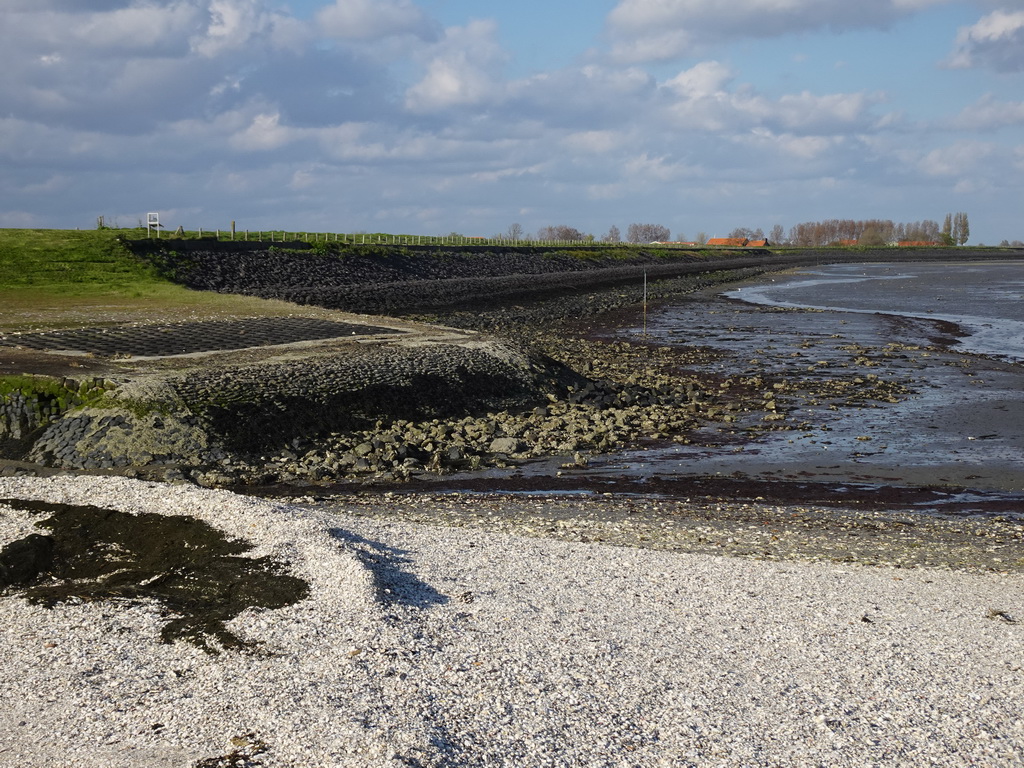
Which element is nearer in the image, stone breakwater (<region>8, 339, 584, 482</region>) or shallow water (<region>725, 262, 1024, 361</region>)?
stone breakwater (<region>8, 339, 584, 482</region>)

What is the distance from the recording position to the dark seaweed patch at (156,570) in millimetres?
10812

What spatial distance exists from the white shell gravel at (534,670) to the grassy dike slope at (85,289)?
74.3ft

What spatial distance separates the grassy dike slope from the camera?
34.2 metres

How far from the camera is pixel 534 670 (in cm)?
946

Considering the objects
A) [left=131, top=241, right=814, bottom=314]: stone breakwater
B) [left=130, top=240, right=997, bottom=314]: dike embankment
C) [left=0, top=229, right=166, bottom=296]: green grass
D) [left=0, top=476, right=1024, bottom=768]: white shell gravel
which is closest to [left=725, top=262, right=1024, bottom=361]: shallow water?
[left=130, top=240, right=997, bottom=314]: dike embankment

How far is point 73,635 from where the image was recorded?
1006cm

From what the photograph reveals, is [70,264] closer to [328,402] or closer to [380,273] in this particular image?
[380,273]

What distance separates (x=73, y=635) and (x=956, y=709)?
879 cm

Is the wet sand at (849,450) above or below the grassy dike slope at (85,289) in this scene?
below

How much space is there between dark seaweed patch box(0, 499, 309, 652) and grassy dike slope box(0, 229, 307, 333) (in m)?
19.0

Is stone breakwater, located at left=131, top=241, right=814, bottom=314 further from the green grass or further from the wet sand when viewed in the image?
the wet sand

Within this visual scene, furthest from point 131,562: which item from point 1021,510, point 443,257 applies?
point 443,257

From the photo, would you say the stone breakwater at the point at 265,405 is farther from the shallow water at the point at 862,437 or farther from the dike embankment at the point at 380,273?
the dike embankment at the point at 380,273

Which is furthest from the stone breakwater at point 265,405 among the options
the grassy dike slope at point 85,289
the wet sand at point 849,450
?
the grassy dike slope at point 85,289
